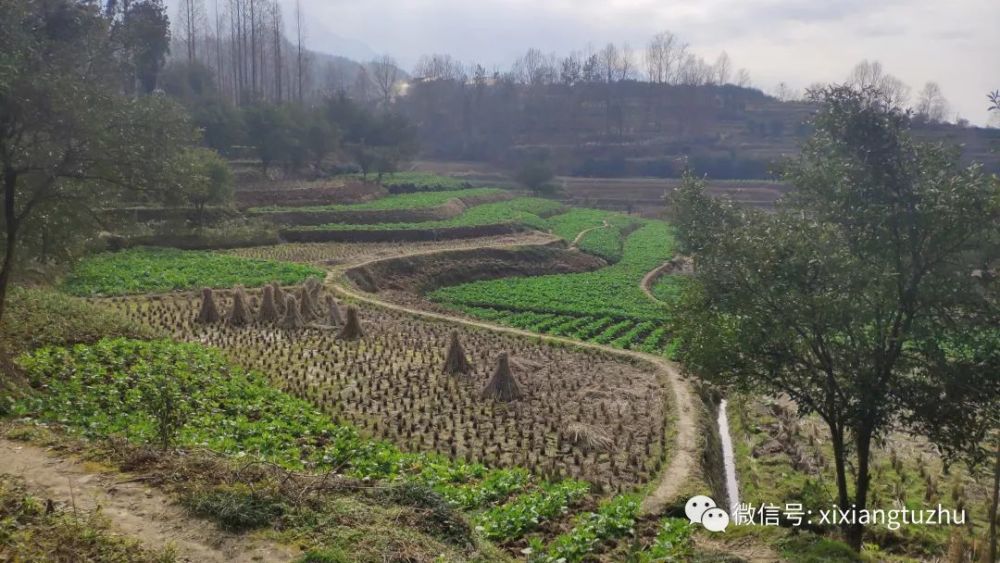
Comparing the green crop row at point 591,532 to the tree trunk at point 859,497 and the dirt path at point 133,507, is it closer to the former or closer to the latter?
A: the tree trunk at point 859,497

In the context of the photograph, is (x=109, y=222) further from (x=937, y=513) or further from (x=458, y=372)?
(x=937, y=513)

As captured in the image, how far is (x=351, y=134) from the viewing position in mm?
70812

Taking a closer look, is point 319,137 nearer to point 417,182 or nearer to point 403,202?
point 417,182

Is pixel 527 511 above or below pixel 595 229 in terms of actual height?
below

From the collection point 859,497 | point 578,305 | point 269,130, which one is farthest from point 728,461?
point 269,130

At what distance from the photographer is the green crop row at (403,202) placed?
49.1 m

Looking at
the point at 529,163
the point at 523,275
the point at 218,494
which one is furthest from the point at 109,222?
the point at 529,163

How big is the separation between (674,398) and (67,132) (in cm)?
1536

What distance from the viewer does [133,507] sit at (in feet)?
27.6

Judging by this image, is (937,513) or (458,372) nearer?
(937,513)

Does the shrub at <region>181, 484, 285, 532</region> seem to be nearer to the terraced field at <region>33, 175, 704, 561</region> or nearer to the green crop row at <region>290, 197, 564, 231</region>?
the terraced field at <region>33, 175, 704, 561</region>

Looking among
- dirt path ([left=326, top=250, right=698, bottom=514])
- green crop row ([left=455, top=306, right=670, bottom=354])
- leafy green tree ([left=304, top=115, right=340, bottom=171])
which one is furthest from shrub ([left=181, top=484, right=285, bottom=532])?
leafy green tree ([left=304, top=115, right=340, bottom=171])

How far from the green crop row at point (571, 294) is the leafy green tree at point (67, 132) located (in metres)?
18.7

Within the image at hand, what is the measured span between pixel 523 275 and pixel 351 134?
3605 cm
